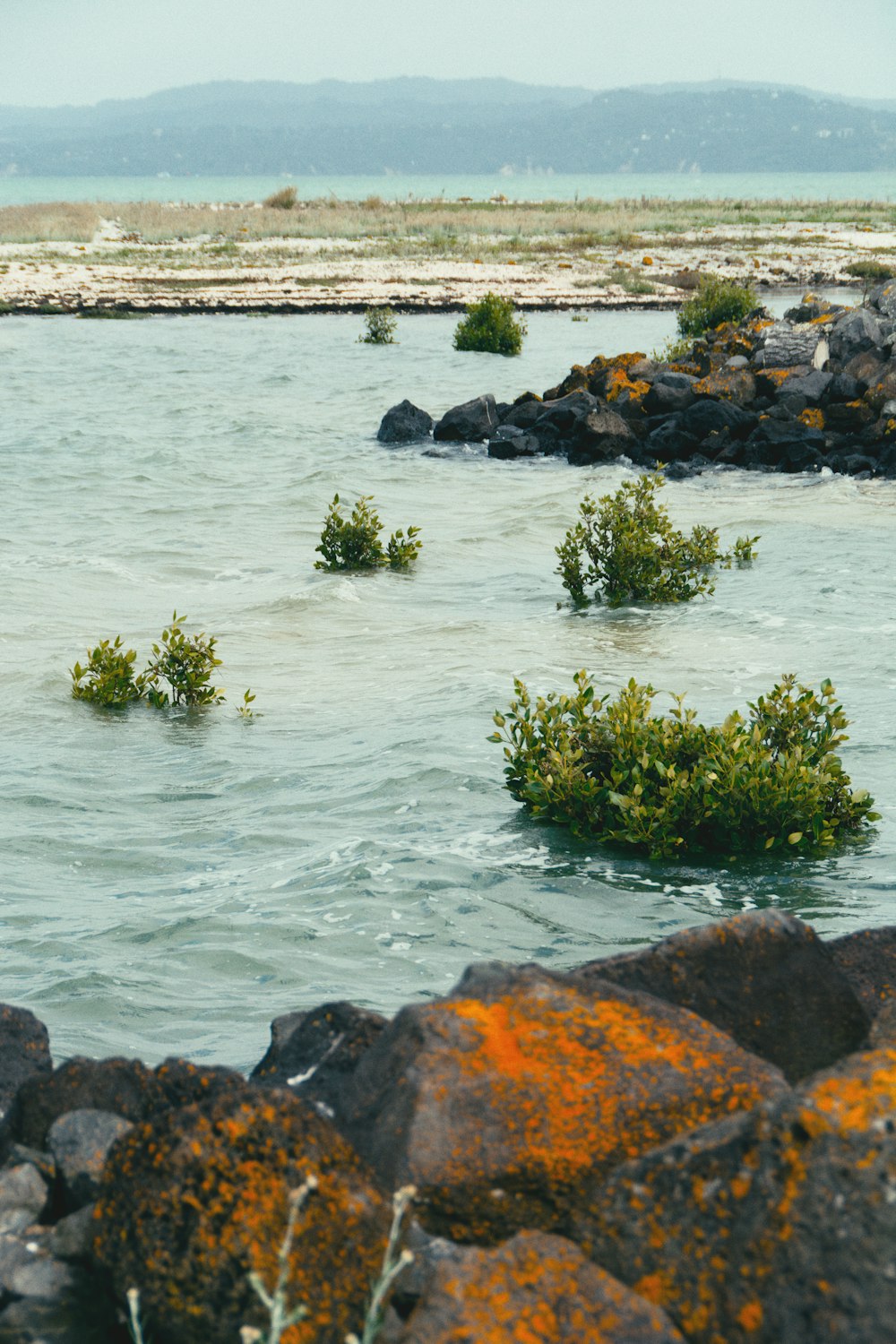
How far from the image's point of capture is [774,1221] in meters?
2.89

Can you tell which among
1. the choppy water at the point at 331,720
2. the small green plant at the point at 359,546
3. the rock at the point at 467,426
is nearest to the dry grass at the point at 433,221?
the rock at the point at 467,426

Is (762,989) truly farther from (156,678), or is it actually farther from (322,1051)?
(156,678)

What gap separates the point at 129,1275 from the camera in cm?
320

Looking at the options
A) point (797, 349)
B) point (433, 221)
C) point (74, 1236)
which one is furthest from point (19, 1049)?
point (433, 221)

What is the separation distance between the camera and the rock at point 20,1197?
357cm

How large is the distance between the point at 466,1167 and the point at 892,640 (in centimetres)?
1147

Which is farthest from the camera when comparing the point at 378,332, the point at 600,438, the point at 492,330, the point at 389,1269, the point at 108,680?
the point at 378,332

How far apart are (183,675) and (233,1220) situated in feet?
29.6

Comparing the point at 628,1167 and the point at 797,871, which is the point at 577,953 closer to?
the point at 797,871

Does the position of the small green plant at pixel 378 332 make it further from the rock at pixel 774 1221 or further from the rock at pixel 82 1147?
the rock at pixel 774 1221

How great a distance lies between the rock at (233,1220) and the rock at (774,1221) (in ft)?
1.94

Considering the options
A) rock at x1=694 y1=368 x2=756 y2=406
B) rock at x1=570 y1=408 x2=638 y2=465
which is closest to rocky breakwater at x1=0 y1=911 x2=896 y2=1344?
rock at x1=570 y1=408 x2=638 y2=465

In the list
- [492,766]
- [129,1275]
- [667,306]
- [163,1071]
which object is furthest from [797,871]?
[667,306]

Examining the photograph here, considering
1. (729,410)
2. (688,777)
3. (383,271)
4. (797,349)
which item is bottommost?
(688,777)
